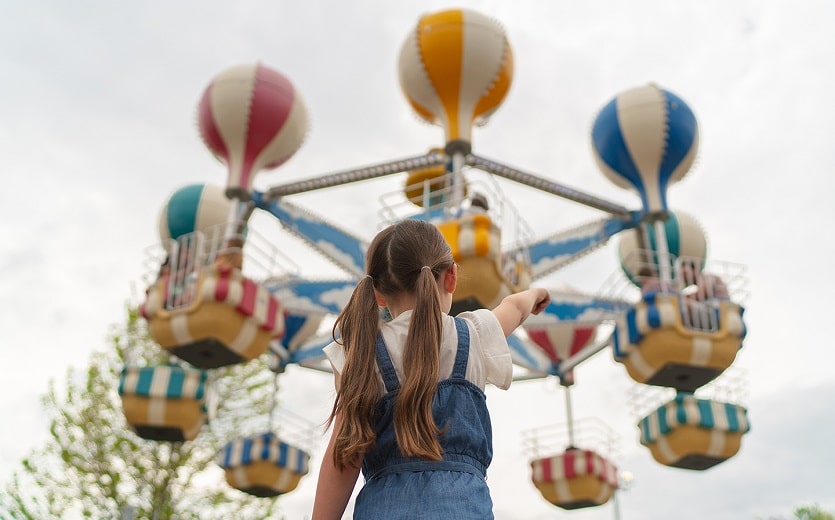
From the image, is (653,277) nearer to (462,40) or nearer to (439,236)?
(462,40)

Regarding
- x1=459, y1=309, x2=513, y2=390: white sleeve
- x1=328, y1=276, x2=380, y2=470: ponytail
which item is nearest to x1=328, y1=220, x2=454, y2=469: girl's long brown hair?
x1=328, y1=276, x2=380, y2=470: ponytail

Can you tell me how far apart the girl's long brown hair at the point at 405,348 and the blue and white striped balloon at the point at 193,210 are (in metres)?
8.10

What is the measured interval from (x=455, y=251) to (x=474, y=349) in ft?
14.9

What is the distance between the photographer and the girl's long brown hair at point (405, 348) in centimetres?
178

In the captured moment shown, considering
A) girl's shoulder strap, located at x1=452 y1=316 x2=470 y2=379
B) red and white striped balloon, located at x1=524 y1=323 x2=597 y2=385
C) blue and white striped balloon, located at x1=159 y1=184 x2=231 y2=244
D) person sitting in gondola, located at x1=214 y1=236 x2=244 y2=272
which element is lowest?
girl's shoulder strap, located at x1=452 y1=316 x2=470 y2=379

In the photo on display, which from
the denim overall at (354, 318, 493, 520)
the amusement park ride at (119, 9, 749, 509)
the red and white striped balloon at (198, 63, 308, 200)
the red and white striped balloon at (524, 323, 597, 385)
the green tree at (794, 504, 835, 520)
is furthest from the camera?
the green tree at (794, 504, 835, 520)

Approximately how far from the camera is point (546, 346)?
1145 cm

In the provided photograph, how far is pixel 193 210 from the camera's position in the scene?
9922 mm

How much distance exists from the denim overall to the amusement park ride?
178 inches

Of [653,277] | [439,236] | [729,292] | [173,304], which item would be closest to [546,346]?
[653,277]

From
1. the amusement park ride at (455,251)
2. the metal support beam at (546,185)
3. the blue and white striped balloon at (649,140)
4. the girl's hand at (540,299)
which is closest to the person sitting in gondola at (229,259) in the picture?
the amusement park ride at (455,251)

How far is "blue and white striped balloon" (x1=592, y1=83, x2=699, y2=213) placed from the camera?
8.77m

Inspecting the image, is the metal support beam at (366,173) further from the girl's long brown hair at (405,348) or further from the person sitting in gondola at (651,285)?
the girl's long brown hair at (405,348)

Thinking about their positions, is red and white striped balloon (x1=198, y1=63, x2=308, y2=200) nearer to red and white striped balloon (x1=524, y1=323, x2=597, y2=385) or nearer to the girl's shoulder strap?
red and white striped balloon (x1=524, y1=323, x2=597, y2=385)
